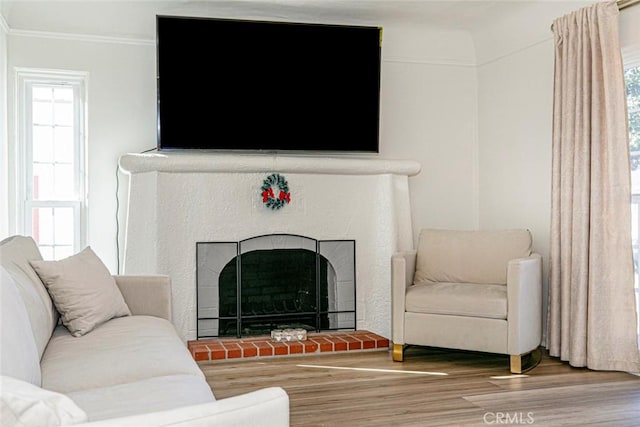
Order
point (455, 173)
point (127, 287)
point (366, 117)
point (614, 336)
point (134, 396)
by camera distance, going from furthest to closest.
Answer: point (455, 173) < point (366, 117) < point (614, 336) < point (127, 287) < point (134, 396)

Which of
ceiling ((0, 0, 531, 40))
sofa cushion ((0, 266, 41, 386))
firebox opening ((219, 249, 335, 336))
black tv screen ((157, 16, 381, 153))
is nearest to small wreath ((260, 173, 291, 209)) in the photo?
black tv screen ((157, 16, 381, 153))

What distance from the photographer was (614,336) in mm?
3953

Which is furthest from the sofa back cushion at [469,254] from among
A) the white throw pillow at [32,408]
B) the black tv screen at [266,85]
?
the white throw pillow at [32,408]

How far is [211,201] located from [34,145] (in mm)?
1304

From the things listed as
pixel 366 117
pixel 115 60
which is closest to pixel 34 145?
pixel 115 60

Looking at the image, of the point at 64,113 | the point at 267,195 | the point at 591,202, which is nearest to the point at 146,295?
the point at 267,195

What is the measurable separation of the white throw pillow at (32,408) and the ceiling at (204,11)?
403 cm

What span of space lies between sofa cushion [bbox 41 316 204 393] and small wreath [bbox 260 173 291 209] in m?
1.96

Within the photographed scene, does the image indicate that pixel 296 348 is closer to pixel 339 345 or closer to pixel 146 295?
pixel 339 345

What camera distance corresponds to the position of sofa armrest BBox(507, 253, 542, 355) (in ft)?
13.1

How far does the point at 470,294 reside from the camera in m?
4.17

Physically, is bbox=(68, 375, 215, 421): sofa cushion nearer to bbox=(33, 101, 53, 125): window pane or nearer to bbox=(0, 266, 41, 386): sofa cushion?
bbox=(0, 266, 41, 386): sofa cushion

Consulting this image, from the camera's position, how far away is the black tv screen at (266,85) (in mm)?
4699

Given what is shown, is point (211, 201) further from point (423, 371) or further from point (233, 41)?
point (423, 371)
